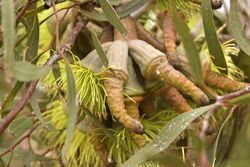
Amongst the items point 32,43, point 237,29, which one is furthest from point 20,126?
point 237,29

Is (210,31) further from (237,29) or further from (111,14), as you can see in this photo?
(111,14)

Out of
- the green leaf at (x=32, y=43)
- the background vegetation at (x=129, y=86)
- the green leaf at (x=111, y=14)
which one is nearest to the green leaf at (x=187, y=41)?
the background vegetation at (x=129, y=86)

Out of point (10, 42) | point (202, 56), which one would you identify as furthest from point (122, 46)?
point (10, 42)

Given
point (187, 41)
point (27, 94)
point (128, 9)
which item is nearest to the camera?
point (187, 41)

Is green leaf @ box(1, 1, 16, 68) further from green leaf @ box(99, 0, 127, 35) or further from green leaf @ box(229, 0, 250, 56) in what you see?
green leaf @ box(229, 0, 250, 56)

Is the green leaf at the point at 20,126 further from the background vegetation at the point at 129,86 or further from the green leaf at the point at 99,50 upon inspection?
the green leaf at the point at 99,50

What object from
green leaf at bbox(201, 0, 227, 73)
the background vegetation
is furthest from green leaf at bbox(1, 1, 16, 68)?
green leaf at bbox(201, 0, 227, 73)
